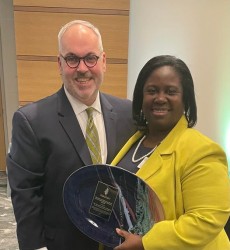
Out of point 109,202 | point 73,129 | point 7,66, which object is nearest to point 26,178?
point 73,129

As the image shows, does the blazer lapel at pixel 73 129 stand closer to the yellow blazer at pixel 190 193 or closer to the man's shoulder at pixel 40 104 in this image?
the man's shoulder at pixel 40 104

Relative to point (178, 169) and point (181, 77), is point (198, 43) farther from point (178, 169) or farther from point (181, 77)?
point (178, 169)

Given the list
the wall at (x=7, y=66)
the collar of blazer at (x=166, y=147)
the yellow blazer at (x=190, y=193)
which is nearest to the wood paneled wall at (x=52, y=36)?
the wall at (x=7, y=66)

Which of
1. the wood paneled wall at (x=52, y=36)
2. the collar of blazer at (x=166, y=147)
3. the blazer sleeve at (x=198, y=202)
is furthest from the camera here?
the wood paneled wall at (x=52, y=36)

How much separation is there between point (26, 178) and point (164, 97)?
0.67 m

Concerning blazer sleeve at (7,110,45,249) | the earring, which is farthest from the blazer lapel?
the earring

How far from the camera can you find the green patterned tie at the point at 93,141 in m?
1.37

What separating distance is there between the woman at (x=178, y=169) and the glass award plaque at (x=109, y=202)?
44 millimetres

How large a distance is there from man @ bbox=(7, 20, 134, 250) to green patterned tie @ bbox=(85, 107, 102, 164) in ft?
0.09

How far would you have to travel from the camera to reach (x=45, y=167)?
1330mm

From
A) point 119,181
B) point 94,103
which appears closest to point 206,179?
point 119,181

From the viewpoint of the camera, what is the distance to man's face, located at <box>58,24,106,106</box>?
1298mm

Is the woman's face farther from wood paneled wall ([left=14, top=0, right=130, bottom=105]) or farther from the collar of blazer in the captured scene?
wood paneled wall ([left=14, top=0, right=130, bottom=105])

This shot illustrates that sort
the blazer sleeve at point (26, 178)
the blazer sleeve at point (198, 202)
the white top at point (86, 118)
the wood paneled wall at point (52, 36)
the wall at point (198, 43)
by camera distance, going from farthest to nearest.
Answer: the wood paneled wall at point (52, 36)
the wall at point (198, 43)
the white top at point (86, 118)
the blazer sleeve at point (26, 178)
the blazer sleeve at point (198, 202)
